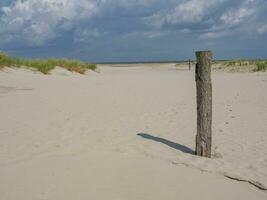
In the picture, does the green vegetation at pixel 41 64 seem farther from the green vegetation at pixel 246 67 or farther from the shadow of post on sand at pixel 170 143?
the shadow of post on sand at pixel 170 143

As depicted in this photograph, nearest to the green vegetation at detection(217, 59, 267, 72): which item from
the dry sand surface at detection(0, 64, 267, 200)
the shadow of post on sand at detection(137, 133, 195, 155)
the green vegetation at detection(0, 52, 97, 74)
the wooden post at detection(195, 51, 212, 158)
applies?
the green vegetation at detection(0, 52, 97, 74)

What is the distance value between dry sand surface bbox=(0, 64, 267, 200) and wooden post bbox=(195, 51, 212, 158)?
0.76 ft

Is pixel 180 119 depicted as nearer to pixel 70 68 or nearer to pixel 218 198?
pixel 218 198

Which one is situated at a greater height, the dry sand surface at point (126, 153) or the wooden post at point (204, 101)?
the wooden post at point (204, 101)

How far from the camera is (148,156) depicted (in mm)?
6109

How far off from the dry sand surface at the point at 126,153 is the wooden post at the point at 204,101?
0.23 m

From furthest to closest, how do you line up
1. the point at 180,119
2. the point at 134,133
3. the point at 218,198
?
1. the point at 180,119
2. the point at 134,133
3. the point at 218,198

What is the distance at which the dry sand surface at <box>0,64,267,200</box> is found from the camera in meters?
4.84

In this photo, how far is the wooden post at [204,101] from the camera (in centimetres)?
599

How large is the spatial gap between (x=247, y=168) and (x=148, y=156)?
1522mm

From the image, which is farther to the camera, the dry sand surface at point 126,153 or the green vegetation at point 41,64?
the green vegetation at point 41,64

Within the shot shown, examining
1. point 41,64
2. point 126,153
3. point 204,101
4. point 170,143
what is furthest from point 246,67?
point 126,153

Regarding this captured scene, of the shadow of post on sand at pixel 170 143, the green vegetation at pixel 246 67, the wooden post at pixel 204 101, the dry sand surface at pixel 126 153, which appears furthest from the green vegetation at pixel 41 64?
the wooden post at pixel 204 101

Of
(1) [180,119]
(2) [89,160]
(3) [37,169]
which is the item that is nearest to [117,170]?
(2) [89,160]
